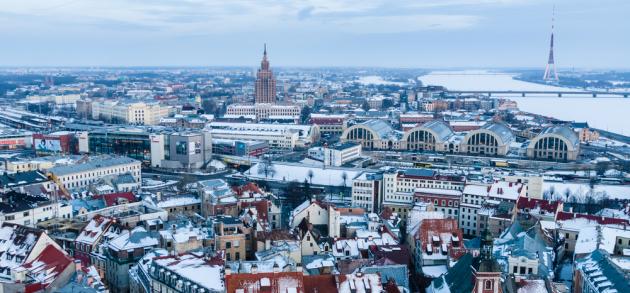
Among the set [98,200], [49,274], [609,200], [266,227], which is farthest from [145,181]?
[609,200]

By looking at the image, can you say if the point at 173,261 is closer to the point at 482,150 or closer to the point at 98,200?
the point at 98,200

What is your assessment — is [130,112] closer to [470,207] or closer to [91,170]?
[91,170]

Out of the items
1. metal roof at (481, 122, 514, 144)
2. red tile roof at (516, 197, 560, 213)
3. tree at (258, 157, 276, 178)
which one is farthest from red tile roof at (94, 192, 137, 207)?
metal roof at (481, 122, 514, 144)

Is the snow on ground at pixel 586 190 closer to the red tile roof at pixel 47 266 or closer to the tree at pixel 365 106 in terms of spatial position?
the red tile roof at pixel 47 266

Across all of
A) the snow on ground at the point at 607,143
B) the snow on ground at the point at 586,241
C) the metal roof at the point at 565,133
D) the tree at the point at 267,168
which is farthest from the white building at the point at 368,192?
the snow on ground at the point at 607,143

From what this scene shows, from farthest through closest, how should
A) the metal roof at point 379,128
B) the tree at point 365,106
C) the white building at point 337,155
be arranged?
the tree at point 365,106 → the metal roof at point 379,128 → the white building at point 337,155

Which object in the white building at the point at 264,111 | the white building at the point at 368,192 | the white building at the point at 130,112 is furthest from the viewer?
the white building at the point at 264,111

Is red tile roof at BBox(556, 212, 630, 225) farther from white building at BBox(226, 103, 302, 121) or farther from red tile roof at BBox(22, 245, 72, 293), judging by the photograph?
white building at BBox(226, 103, 302, 121)

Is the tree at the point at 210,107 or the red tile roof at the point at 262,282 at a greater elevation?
the red tile roof at the point at 262,282
